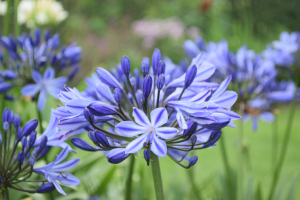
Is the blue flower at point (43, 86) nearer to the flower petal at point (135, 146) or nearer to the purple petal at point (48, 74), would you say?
the purple petal at point (48, 74)

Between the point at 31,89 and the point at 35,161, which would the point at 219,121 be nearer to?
the point at 35,161

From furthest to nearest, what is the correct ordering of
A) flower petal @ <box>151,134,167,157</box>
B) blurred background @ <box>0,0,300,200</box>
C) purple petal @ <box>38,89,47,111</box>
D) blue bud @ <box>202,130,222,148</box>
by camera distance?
blurred background @ <box>0,0,300,200</box>, purple petal @ <box>38,89,47,111</box>, blue bud @ <box>202,130,222,148</box>, flower petal @ <box>151,134,167,157</box>

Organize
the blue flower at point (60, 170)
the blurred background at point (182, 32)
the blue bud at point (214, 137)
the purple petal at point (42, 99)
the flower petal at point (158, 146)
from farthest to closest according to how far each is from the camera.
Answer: the blurred background at point (182, 32) → the purple petal at point (42, 99) → the blue flower at point (60, 170) → the blue bud at point (214, 137) → the flower petal at point (158, 146)

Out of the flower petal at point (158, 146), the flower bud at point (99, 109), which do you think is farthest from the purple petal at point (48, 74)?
the flower petal at point (158, 146)

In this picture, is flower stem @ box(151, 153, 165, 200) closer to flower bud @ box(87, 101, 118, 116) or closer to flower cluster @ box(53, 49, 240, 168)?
flower cluster @ box(53, 49, 240, 168)

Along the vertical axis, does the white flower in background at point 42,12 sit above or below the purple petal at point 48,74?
above

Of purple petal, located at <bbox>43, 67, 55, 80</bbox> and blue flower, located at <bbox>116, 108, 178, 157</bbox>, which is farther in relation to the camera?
purple petal, located at <bbox>43, 67, 55, 80</bbox>

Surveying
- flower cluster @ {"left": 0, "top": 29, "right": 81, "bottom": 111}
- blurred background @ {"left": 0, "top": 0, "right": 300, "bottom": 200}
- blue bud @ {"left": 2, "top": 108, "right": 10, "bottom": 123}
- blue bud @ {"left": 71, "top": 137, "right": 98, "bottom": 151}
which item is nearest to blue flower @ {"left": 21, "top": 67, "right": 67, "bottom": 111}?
flower cluster @ {"left": 0, "top": 29, "right": 81, "bottom": 111}

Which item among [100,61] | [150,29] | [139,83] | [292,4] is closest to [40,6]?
[139,83]

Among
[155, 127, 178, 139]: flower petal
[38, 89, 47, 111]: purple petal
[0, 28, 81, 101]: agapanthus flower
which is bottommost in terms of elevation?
[155, 127, 178, 139]: flower petal

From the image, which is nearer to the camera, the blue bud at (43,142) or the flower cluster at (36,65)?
the blue bud at (43,142)
